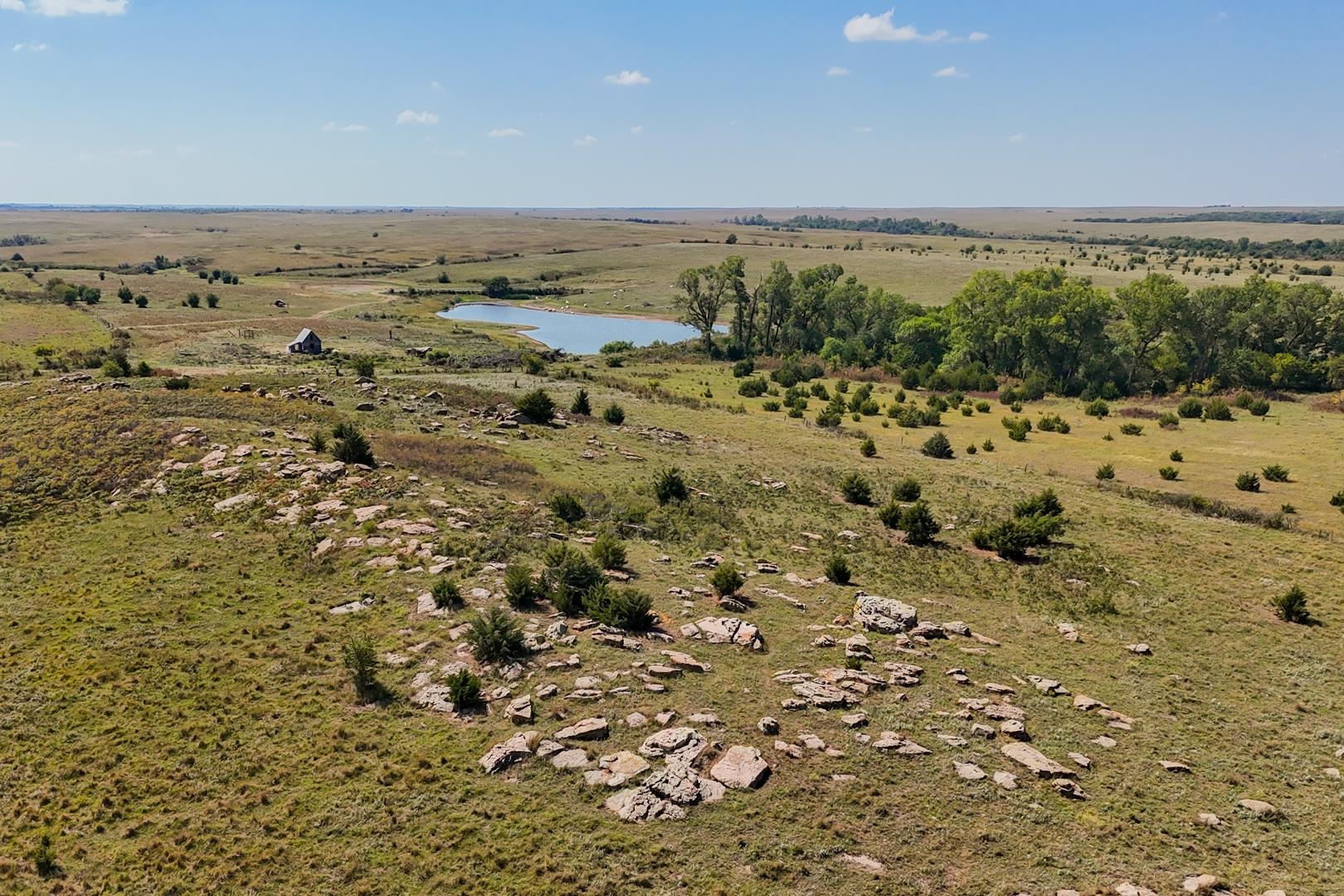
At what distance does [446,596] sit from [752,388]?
5143 cm

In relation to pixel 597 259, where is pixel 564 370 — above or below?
below

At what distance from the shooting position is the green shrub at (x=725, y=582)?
21406 mm

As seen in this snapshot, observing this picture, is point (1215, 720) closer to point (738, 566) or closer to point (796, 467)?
point (738, 566)

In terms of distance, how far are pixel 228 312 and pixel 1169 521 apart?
101 m

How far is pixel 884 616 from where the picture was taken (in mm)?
20516

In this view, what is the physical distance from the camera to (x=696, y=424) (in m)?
49.0

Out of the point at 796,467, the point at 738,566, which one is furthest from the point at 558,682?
the point at 796,467

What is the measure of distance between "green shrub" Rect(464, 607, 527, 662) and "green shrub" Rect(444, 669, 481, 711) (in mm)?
1130

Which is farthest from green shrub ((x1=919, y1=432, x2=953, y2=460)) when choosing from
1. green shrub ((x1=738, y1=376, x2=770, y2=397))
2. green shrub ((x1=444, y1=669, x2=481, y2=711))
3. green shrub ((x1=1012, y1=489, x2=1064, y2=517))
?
green shrub ((x1=444, y1=669, x2=481, y2=711))

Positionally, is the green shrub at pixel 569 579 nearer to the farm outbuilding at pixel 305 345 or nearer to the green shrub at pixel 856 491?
the green shrub at pixel 856 491

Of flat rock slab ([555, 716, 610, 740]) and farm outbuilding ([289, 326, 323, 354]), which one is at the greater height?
farm outbuilding ([289, 326, 323, 354])

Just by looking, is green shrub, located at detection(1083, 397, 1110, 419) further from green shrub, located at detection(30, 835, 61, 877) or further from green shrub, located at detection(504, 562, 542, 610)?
green shrub, located at detection(30, 835, 61, 877)

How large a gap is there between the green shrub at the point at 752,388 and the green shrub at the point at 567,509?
41.8 metres

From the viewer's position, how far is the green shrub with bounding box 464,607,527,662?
1725cm
